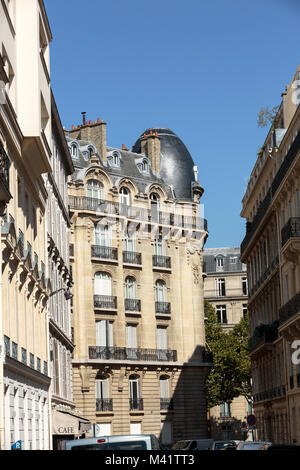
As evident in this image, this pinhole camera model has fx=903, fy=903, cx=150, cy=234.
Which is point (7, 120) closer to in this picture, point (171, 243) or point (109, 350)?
point (109, 350)

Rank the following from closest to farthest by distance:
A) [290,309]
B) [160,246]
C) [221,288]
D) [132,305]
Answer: [290,309], [132,305], [160,246], [221,288]

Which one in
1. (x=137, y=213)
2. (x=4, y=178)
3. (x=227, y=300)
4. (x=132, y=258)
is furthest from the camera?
(x=227, y=300)

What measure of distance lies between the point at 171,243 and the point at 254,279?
978cm

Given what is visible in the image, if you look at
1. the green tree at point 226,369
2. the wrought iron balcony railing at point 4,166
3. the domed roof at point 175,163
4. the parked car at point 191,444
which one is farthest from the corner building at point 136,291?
the wrought iron balcony railing at point 4,166

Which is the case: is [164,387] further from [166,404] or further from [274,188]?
[274,188]

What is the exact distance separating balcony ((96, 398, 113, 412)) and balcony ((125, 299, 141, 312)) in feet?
20.4

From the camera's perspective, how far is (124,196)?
204 feet

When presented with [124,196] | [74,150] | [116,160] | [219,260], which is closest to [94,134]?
[116,160]

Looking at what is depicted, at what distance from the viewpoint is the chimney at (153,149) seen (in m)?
67.0

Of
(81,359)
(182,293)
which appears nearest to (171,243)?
(182,293)

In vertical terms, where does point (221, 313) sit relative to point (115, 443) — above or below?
above

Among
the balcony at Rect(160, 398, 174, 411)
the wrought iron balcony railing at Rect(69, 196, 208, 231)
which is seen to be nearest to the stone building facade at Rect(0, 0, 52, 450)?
the wrought iron balcony railing at Rect(69, 196, 208, 231)

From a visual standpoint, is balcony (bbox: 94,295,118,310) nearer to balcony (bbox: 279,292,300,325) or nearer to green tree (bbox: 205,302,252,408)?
green tree (bbox: 205,302,252,408)

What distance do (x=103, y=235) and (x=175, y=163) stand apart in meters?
10.8
